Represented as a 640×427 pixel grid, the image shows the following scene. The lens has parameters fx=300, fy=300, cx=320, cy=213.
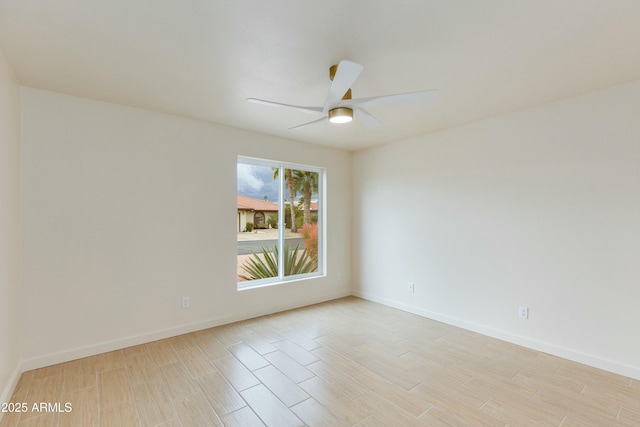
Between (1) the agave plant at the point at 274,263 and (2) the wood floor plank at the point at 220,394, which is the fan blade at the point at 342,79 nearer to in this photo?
(2) the wood floor plank at the point at 220,394

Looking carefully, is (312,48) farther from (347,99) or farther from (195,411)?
(195,411)

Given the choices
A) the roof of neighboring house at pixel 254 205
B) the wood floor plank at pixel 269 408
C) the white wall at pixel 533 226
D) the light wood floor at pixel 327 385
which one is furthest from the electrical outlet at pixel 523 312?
the roof of neighboring house at pixel 254 205

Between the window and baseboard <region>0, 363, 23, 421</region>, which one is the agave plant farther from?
baseboard <region>0, 363, 23, 421</region>

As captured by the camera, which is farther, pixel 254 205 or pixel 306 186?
pixel 306 186

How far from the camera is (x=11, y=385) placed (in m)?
2.22

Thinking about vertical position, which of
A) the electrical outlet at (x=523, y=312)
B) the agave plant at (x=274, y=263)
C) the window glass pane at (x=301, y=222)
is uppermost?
the window glass pane at (x=301, y=222)

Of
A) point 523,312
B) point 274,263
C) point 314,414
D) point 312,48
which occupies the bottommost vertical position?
point 314,414

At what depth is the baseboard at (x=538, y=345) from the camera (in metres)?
2.54

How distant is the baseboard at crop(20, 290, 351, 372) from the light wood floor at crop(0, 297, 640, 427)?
72 mm

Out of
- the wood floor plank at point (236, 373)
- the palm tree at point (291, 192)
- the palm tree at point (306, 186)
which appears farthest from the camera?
the palm tree at point (306, 186)

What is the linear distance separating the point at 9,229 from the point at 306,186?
3.27 m

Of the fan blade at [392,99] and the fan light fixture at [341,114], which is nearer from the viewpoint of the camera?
the fan blade at [392,99]

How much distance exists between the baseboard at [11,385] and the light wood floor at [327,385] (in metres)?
0.06

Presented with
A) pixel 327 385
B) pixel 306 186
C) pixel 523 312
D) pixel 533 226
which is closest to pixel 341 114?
pixel 327 385
